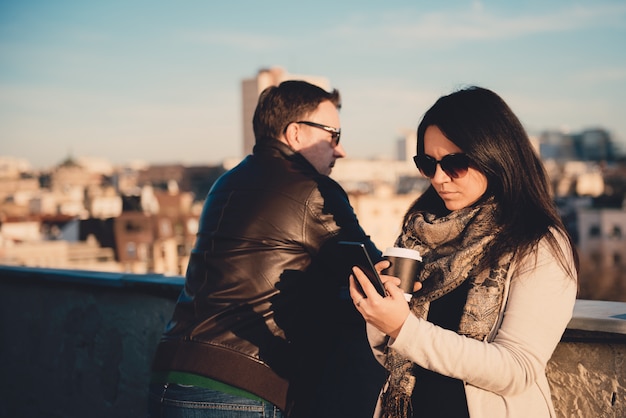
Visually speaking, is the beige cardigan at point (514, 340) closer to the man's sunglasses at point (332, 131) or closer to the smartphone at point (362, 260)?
the smartphone at point (362, 260)

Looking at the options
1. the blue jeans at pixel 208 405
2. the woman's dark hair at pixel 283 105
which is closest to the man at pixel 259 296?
the blue jeans at pixel 208 405

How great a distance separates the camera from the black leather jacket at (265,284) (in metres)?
2.07

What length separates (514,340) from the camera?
1.65m

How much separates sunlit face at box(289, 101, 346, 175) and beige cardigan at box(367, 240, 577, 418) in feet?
3.49

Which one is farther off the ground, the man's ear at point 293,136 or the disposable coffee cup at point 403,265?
the man's ear at point 293,136

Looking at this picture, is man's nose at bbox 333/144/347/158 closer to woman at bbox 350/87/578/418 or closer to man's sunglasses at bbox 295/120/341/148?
man's sunglasses at bbox 295/120/341/148

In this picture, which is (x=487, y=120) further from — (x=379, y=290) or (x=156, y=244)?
(x=156, y=244)

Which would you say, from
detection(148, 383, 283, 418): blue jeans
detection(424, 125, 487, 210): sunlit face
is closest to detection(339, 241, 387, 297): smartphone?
detection(424, 125, 487, 210): sunlit face

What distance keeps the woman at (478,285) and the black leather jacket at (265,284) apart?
0.29m

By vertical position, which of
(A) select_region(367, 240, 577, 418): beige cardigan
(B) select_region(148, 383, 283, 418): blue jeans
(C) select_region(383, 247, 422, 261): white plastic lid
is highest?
(C) select_region(383, 247, 422, 261): white plastic lid

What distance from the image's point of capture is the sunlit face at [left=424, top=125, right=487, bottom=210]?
183 cm

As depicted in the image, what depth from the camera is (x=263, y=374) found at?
2.07 m

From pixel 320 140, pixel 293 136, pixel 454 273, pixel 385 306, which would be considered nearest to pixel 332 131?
pixel 320 140

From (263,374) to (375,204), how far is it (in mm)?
47110
